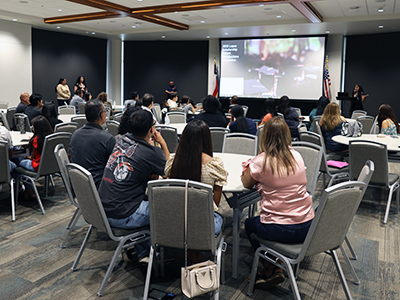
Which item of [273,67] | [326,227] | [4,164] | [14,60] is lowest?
[326,227]

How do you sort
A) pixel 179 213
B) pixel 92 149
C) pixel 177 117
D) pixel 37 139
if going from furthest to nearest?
pixel 177 117 → pixel 37 139 → pixel 92 149 → pixel 179 213

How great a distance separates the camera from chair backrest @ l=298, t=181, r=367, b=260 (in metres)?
2.12

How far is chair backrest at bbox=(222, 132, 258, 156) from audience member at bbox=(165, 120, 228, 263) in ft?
5.99

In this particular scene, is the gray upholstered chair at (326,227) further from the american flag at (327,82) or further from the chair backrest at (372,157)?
the american flag at (327,82)

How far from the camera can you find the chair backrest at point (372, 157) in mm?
3989

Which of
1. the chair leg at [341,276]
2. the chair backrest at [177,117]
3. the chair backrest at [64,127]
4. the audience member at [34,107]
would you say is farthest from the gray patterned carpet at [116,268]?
the chair backrest at [177,117]

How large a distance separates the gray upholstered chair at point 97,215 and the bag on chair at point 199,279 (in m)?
0.61

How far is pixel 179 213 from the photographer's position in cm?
224

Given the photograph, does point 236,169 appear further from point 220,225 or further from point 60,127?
point 60,127

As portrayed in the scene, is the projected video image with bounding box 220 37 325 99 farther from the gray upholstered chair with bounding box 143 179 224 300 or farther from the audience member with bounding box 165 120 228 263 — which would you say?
the gray upholstered chair with bounding box 143 179 224 300

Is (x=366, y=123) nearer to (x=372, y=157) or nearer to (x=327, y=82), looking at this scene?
(x=372, y=157)

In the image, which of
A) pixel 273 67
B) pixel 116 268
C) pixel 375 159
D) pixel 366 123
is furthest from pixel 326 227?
pixel 273 67

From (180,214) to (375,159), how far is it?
8.96ft

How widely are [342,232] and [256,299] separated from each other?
774mm
